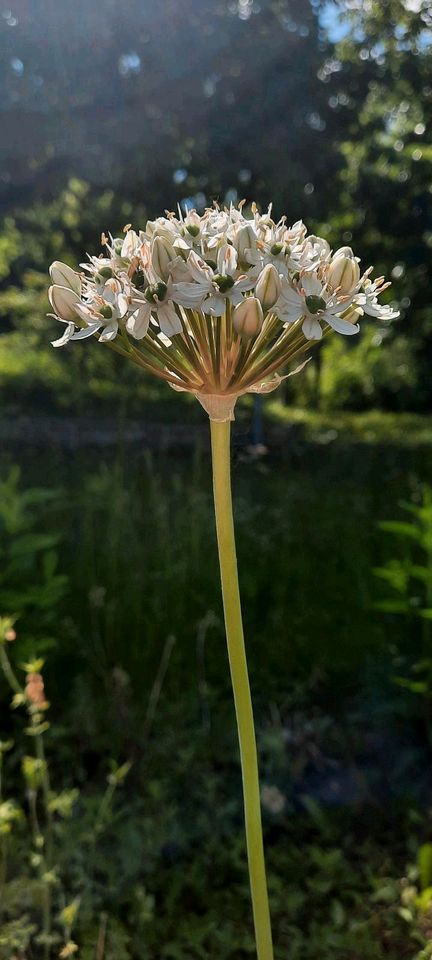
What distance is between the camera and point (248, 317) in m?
0.72

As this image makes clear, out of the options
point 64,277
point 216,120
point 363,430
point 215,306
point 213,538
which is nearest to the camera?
point 215,306

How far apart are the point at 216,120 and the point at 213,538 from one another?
3.07m

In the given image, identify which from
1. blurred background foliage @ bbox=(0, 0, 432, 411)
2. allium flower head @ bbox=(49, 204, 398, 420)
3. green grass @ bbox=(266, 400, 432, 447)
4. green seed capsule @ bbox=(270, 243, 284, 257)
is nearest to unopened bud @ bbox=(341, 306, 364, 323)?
allium flower head @ bbox=(49, 204, 398, 420)

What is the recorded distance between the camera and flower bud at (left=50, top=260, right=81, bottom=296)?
82cm

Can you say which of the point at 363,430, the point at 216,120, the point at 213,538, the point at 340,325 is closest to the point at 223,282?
the point at 340,325

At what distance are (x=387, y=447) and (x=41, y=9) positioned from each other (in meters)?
4.05

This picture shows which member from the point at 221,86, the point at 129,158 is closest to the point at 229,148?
the point at 221,86

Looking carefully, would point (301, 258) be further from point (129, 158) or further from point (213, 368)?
point (129, 158)

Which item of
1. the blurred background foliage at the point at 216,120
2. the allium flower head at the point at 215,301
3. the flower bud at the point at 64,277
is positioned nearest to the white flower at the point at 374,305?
the allium flower head at the point at 215,301

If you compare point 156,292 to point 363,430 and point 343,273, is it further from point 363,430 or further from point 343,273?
point 363,430

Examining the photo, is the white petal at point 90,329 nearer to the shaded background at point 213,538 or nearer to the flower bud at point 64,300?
the flower bud at point 64,300

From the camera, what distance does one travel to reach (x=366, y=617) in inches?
97.8

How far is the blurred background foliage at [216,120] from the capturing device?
428cm

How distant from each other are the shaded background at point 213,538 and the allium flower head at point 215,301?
264 millimetres
